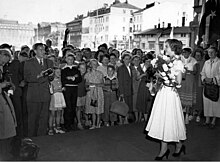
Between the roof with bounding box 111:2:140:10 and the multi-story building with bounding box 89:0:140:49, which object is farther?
the multi-story building with bounding box 89:0:140:49

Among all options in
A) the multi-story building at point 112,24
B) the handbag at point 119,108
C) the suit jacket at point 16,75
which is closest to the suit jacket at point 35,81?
the suit jacket at point 16,75

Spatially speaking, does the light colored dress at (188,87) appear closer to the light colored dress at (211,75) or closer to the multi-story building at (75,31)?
the light colored dress at (211,75)

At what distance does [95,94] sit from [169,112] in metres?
1.90

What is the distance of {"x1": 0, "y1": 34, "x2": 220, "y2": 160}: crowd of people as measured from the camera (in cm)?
365

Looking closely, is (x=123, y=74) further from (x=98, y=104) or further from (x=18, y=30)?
(x=18, y=30)

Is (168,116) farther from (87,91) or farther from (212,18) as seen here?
(212,18)

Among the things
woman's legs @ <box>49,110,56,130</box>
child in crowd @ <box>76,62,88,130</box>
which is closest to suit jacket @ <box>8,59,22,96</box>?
woman's legs @ <box>49,110,56,130</box>

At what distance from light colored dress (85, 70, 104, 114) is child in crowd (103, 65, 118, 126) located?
183 millimetres

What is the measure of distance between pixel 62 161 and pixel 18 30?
233cm

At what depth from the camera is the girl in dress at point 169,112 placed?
3.58m

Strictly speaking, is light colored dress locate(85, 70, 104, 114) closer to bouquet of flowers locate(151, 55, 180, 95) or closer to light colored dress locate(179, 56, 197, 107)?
bouquet of flowers locate(151, 55, 180, 95)

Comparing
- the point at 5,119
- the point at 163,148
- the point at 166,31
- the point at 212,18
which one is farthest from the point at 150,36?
the point at 5,119

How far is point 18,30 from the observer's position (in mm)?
4504

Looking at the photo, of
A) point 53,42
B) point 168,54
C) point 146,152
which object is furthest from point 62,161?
point 53,42
